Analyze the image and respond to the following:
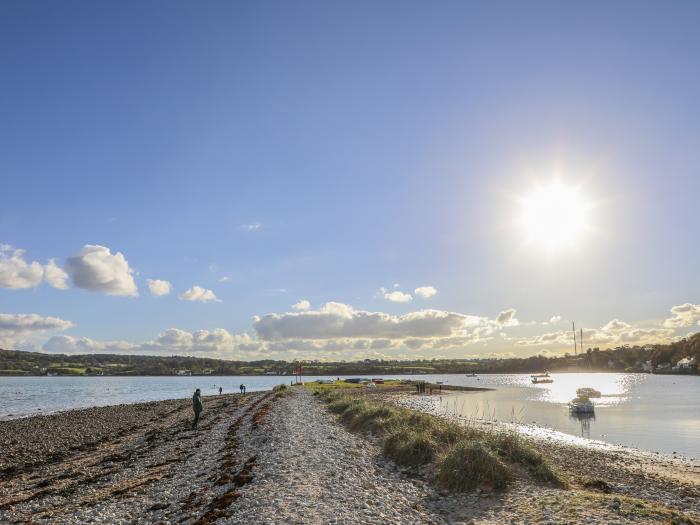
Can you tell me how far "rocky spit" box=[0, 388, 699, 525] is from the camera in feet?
41.1

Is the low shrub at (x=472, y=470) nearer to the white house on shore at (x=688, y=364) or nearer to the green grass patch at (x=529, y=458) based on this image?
the green grass patch at (x=529, y=458)

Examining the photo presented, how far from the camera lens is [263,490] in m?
14.3

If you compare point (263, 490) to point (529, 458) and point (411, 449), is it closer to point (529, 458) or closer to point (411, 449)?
point (411, 449)

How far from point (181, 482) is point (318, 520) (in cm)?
784

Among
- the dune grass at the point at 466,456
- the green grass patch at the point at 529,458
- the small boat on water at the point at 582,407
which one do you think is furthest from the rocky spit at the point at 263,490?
the small boat on water at the point at 582,407

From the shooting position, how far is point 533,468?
677 inches

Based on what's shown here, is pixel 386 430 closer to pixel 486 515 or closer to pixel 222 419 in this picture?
pixel 486 515

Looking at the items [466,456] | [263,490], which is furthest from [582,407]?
[263,490]

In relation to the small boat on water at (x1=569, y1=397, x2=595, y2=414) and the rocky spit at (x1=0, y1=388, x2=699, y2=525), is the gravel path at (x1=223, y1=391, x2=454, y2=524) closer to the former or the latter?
the rocky spit at (x1=0, y1=388, x2=699, y2=525)

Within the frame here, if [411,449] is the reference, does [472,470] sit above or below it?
above

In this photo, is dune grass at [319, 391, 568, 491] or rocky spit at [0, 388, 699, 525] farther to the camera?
dune grass at [319, 391, 568, 491]

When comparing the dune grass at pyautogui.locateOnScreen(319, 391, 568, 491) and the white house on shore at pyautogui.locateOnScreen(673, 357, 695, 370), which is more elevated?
the dune grass at pyautogui.locateOnScreen(319, 391, 568, 491)

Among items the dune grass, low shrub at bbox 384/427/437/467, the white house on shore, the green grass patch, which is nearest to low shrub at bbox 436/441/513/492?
the dune grass

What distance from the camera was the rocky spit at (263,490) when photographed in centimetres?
1252
